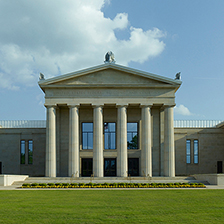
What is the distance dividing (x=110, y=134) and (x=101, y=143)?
5.88m

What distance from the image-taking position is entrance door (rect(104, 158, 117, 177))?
2229 inches

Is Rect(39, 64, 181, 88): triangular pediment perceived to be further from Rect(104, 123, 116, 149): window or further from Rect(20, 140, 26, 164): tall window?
Rect(20, 140, 26, 164): tall window

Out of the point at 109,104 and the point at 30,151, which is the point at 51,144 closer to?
the point at 109,104

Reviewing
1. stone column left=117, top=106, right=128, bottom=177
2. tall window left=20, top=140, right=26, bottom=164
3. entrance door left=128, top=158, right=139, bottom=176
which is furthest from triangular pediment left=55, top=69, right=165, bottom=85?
tall window left=20, top=140, right=26, bottom=164

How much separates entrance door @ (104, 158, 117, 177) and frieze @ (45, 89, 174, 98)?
12.6m

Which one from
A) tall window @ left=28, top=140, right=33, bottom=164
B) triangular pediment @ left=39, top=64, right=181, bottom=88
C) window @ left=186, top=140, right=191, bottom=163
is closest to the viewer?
triangular pediment @ left=39, top=64, right=181, bottom=88

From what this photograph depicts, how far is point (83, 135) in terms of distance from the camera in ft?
188

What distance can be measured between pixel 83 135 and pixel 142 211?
39390 millimetres

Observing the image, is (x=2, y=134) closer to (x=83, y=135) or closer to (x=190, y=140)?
(x=83, y=135)

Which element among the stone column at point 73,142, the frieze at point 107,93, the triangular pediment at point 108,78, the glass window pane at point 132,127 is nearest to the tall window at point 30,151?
the stone column at point 73,142

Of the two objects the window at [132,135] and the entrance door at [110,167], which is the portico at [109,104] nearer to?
the window at [132,135]

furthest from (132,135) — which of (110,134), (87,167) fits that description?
(87,167)

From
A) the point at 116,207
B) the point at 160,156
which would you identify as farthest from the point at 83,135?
the point at 116,207

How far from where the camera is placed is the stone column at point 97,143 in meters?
51.2
